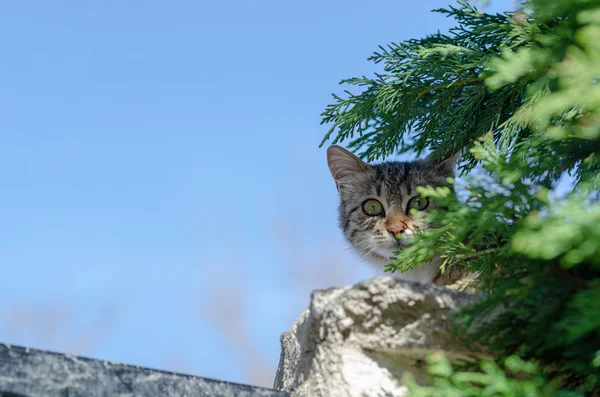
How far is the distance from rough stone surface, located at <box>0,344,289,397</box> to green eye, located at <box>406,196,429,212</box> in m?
1.64

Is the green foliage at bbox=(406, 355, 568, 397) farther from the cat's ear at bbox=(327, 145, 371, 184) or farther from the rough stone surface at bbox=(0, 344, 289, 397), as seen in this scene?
the cat's ear at bbox=(327, 145, 371, 184)

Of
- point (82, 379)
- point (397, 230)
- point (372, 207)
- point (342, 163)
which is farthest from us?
point (342, 163)

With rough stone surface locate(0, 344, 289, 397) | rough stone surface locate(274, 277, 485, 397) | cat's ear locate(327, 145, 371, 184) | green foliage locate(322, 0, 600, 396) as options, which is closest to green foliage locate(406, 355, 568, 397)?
green foliage locate(322, 0, 600, 396)

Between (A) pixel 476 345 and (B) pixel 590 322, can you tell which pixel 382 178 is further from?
(B) pixel 590 322

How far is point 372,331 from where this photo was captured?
179 cm

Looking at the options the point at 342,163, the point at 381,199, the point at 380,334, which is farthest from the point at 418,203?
the point at 380,334

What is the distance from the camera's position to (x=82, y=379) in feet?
5.66

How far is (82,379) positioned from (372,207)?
196cm

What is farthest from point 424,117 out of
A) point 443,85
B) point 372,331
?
point 372,331

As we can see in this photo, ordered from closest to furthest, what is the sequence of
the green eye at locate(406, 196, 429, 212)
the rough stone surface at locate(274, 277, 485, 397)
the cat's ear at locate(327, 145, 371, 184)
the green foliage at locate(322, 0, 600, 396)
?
the green foliage at locate(322, 0, 600, 396)
the rough stone surface at locate(274, 277, 485, 397)
the green eye at locate(406, 196, 429, 212)
the cat's ear at locate(327, 145, 371, 184)

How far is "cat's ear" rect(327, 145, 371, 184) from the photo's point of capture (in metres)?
3.53

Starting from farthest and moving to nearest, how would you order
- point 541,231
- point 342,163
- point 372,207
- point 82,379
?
point 342,163, point 372,207, point 82,379, point 541,231

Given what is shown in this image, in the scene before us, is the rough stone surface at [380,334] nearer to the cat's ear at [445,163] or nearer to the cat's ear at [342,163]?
the cat's ear at [445,163]

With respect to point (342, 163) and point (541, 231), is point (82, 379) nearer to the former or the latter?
point (541, 231)
